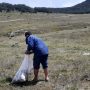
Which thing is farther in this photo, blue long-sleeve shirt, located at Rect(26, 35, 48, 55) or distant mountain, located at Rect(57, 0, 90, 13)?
distant mountain, located at Rect(57, 0, 90, 13)

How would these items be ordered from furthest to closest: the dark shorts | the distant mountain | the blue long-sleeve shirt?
the distant mountain < the dark shorts < the blue long-sleeve shirt

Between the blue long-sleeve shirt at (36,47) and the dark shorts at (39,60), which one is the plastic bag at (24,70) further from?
the blue long-sleeve shirt at (36,47)

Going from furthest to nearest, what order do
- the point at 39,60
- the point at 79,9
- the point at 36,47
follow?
the point at 79,9, the point at 39,60, the point at 36,47

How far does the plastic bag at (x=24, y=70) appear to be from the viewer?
1359cm

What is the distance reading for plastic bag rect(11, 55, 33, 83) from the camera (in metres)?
13.6

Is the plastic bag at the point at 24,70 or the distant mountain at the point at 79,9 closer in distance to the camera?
the plastic bag at the point at 24,70

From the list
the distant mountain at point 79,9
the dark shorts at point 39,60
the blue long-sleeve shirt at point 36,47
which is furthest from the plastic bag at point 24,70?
the distant mountain at point 79,9

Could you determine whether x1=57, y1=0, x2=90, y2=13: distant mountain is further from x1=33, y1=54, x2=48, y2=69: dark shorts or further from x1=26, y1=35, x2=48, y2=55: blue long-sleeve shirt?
x1=26, y1=35, x2=48, y2=55: blue long-sleeve shirt

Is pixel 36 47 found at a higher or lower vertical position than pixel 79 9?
higher

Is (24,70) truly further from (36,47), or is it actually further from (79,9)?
(79,9)

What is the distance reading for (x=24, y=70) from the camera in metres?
13.8

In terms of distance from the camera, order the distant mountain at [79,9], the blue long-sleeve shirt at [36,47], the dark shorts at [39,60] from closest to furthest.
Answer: the blue long-sleeve shirt at [36,47] < the dark shorts at [39,60] < the distant mountain at [79,9]

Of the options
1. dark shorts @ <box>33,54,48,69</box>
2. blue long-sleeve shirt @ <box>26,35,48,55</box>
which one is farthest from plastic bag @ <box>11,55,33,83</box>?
blue long-sleeve shirt @ <box>26,35,48,55</box>

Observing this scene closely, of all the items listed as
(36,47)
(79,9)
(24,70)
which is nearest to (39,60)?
(36,47)
